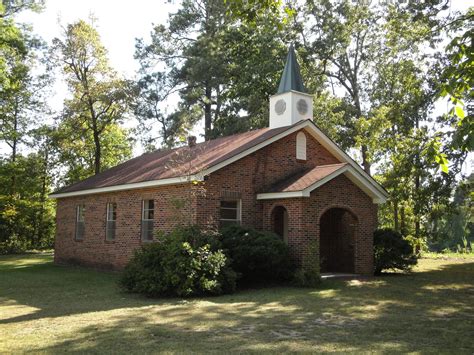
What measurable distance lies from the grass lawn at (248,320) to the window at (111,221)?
499 cm

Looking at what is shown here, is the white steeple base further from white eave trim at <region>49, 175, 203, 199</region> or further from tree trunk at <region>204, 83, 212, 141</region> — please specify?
tree trunk at <region>204, 83, 212, 141</region>

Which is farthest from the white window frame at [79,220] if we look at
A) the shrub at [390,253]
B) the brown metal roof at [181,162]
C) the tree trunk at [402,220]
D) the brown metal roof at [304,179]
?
the tree trunk at [402,220]

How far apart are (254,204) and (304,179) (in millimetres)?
1955

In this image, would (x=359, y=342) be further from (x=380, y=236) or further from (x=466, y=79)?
(x=380, y=236)

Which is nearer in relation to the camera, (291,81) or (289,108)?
(289,108)

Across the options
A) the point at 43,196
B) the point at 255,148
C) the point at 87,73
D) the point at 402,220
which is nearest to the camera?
the point at 255,148

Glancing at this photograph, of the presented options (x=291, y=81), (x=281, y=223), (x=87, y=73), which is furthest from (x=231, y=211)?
(x=87, y=73)

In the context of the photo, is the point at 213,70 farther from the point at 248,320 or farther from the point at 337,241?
the point at 248,320

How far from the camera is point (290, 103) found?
65.1 ft

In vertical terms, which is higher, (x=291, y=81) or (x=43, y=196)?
(x=291, y=81)

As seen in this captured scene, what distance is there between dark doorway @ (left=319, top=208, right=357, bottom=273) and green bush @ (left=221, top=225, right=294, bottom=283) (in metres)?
4.04

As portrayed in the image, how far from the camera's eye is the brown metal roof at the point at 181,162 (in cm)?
1653

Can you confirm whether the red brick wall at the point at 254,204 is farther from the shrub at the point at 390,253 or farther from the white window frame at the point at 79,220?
the white window frame at the point at 79,220

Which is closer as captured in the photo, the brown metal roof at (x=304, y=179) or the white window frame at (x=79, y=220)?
the brown metal roof at (x=304, y=179)
